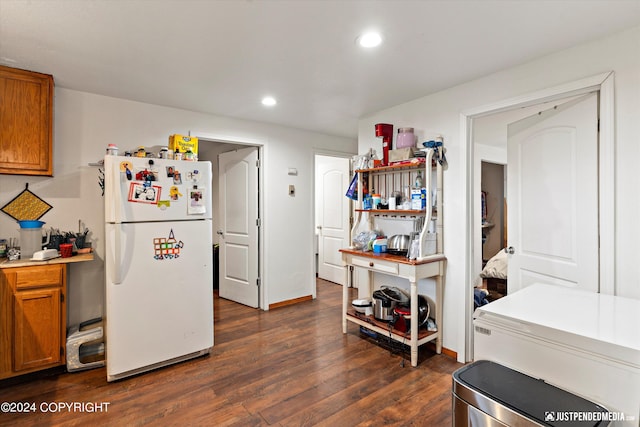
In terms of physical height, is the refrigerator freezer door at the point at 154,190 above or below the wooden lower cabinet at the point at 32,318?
above

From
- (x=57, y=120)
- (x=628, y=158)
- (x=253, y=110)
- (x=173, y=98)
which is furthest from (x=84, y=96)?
(x=628, y=158)

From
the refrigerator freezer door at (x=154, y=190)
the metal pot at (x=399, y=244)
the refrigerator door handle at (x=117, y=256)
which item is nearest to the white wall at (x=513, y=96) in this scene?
the metal pot at (x=399, y=244)

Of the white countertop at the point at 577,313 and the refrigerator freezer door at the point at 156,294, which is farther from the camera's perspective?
the refrigerator freezer door at the point at 156,294

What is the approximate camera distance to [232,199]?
4.33 meters

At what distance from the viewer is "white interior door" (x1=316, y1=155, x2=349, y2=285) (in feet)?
16.8

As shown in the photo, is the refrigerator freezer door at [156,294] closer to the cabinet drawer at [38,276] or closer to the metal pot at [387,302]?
the cabinet drawer at [38,276]

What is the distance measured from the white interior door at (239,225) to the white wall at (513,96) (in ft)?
5.20

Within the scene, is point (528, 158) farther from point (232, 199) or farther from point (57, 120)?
point (57, 120)

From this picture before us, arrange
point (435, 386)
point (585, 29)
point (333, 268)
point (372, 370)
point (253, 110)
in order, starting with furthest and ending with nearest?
point (333, 268) < point (253, 110) < point (372, 370) < point (435, 386) < point (585, 29)

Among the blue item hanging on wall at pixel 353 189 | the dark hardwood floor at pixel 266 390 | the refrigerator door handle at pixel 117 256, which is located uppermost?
the blue item hanging on wall at pixel 353 189

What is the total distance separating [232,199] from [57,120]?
2034 mm

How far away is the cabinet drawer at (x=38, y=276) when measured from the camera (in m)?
2.27

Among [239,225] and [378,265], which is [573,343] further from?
[239,225]

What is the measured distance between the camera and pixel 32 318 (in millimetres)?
2320
